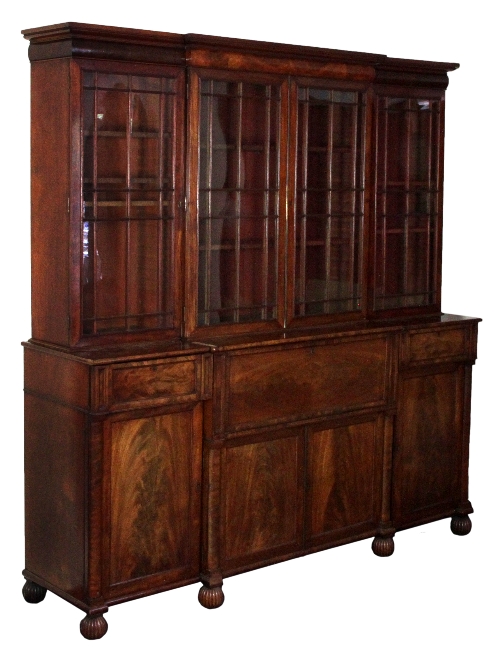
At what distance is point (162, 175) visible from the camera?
5371mm

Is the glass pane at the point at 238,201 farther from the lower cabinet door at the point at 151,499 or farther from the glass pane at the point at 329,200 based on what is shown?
the lower cabinet door at the point at 151,499

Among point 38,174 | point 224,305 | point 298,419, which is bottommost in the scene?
point 298,419

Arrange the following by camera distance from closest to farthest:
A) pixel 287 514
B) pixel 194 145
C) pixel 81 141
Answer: pixel 81 141, pixel 194 145, pixel 287 514

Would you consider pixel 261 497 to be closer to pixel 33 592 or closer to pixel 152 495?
pixel 152 495

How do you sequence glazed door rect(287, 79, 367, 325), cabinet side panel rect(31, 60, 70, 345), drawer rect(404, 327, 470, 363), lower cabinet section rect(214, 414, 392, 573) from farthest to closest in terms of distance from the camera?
drawer rect(404, 327, 470, 363), glazed door rect(287, 79, 367, 325), lower cabinet section rect(214, 414, 392, 573), cabinet side panel rect(31, 60, 70, 345)

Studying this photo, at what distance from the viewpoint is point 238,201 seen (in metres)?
5.64

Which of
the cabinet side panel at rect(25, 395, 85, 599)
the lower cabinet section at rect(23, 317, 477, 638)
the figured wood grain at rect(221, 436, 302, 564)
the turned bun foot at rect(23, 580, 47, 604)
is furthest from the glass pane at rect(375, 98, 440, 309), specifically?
the turned bun foot at rect(23, 580, 47, 604)

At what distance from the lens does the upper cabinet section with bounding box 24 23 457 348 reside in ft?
16.8

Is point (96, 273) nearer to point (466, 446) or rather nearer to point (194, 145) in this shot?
point (194, 145)

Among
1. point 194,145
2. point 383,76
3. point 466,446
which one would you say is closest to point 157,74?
point 194,145

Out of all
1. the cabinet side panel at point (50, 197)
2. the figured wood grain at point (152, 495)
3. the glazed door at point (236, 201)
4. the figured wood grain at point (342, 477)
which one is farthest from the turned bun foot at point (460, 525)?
the cabinet side panel at point (50, 197)

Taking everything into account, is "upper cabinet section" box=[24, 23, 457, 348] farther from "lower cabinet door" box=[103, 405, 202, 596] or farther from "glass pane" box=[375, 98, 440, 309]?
"lower cabinet door" box=[103, 405, 202, 596]

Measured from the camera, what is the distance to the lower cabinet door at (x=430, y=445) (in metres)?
6.25

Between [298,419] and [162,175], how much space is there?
1.27 m
